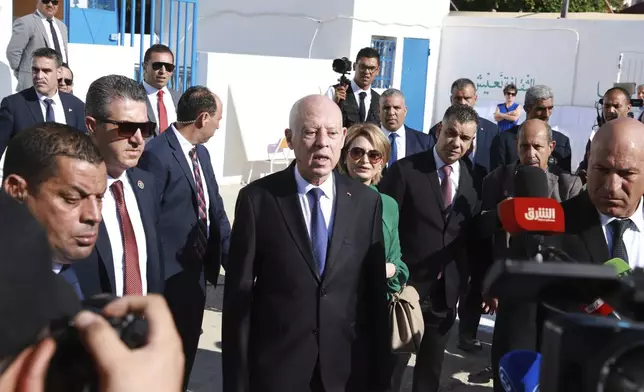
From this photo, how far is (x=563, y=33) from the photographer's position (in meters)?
19.2

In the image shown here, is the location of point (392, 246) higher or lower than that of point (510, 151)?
lower

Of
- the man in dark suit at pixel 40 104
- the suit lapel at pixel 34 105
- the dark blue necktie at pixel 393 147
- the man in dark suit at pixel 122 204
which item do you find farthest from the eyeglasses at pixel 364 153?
the suit lapel at pixel 34 105

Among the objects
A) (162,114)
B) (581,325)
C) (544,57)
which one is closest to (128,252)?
(581,325)

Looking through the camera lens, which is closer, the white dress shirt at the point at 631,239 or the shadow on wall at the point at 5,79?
the white dress shirt at the point at 631,239

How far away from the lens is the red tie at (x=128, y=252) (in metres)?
3.13

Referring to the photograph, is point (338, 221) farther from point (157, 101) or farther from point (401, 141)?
point (157, 101)

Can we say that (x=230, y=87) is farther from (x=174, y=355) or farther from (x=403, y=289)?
(x=174, y=355)

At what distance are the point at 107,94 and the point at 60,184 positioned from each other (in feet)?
4.38

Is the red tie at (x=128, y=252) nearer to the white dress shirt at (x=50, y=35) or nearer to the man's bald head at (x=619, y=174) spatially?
the man's bald head at (x=619, y=174)

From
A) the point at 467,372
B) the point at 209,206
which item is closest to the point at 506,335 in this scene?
the point at 209,206

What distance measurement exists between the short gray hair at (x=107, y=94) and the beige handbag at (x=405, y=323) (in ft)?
5.15

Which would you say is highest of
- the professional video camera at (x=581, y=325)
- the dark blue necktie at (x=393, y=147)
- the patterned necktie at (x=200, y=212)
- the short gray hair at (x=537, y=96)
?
the short gray hair at (x=537, y=96)

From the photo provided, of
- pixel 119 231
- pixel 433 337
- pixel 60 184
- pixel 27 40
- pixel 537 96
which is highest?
pixel 27 40

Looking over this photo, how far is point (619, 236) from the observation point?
2.94 metres
